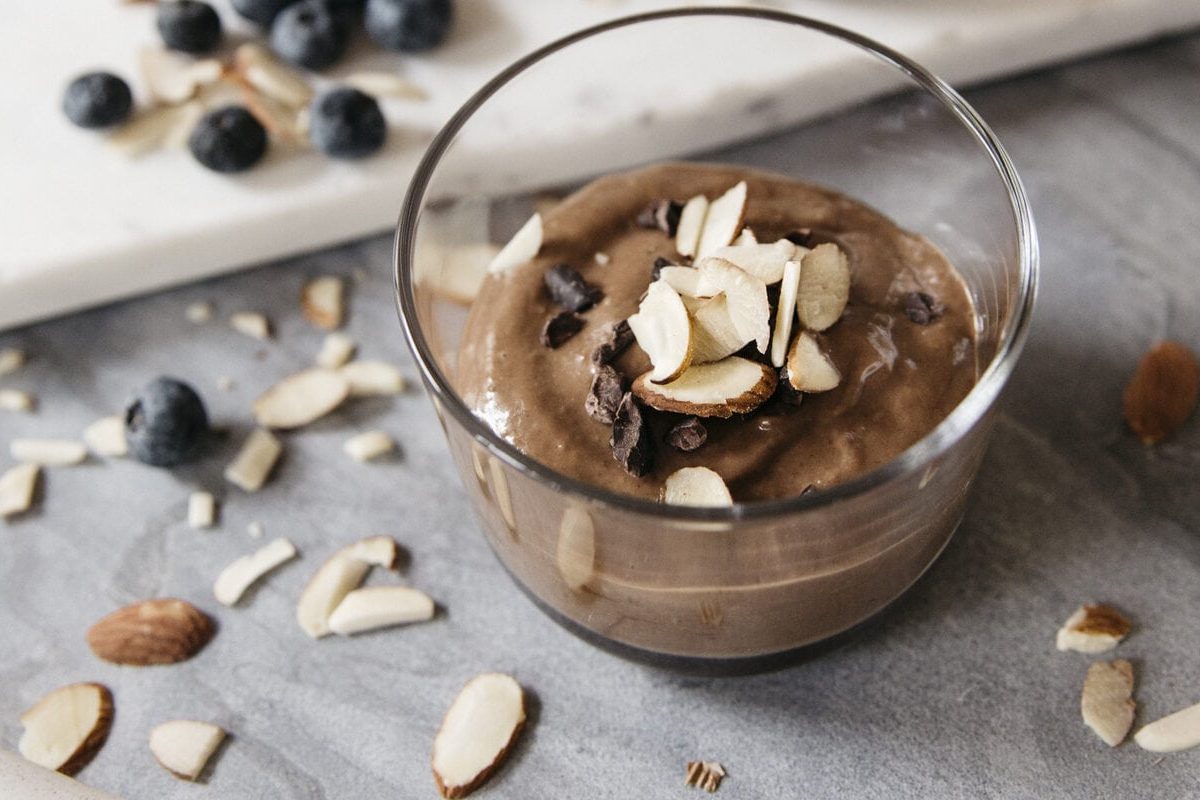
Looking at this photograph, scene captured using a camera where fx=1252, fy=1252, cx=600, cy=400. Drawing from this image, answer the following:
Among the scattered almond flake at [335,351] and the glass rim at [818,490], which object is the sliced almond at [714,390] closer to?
the glass rim at [818,490]

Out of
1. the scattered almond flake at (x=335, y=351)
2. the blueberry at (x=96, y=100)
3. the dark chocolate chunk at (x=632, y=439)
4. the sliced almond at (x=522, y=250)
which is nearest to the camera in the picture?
the dark chocolate chunk at (x=632, y=439)

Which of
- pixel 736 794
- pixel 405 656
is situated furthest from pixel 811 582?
pixel 405 656

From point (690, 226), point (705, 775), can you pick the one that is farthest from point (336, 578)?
point (690, 226)

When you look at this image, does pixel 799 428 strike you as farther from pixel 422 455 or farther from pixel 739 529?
pixel 422 455

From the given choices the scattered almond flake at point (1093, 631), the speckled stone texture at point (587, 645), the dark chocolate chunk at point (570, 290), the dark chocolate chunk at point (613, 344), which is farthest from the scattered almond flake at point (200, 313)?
the scattered almond flake at point (1093, 631)

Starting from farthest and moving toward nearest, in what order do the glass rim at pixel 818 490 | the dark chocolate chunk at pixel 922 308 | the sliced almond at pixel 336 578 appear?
1. the sliced almond at pixel 336 578
2. the dark chocolate chunk at pixel 922 308
3. the glass rim at pixel 818 490

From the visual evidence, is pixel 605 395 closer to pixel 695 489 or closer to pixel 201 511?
pixel 695 489
